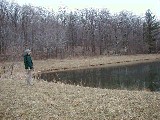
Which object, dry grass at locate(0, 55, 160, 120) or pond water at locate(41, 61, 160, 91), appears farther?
pond water at locate(41, 61, 160, 91)

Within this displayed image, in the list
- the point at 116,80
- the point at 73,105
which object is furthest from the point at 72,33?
the point at 73,105

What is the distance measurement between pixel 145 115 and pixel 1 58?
45.6m

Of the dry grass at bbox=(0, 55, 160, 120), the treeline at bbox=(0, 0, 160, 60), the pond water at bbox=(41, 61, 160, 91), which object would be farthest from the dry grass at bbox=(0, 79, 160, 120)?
the treeline at bbox=(0, 0, 160, 60)

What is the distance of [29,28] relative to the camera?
75.8 meters

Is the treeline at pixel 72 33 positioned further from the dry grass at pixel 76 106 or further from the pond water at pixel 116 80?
the dry grass at pixel 76 106

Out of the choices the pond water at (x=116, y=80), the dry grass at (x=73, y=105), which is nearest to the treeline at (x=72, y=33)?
the pond water at (x=116, y=80)

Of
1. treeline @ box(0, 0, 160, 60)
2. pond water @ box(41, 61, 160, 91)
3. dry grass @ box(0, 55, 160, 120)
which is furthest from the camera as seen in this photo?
treeline @ box(0, 0, 160, 60)

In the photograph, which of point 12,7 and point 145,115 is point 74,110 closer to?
point 145,115

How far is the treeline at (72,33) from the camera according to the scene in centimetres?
6806

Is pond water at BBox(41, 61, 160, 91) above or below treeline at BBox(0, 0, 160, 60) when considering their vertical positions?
below

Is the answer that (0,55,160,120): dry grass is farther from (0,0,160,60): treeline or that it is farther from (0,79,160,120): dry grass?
(0,0,160,60): treeline

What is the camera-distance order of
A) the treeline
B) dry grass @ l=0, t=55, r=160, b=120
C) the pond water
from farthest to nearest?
the treeline < the pond water < dry grass @ l=0, t=55, r=160, b=120

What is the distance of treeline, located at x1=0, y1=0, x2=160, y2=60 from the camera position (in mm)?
68062

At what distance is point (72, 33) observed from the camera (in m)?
82.8
